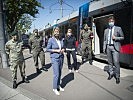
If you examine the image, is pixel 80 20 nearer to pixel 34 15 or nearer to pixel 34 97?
pixel 34 97

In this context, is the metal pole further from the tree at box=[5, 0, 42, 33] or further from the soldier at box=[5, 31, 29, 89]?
the tree at box=[5, 0, 42, 33]

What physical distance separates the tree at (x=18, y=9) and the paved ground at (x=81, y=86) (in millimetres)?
18816

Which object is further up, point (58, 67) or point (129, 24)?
point (129, 24)

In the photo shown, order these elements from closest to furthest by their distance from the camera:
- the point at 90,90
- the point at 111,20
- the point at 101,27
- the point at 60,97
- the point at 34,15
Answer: the point at 60,97
the point at 90,90
the point at 111,20
the point at 101,27
the point at 34,15

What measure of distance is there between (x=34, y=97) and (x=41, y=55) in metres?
3.75

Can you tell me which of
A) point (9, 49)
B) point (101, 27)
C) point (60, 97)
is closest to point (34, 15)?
point (101, 27)

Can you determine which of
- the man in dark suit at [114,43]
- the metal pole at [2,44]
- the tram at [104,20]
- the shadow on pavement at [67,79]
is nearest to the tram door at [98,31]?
the tram at [104,20]

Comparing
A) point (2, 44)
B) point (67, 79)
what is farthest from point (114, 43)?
point (2, 44)

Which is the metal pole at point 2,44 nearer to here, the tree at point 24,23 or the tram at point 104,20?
the tram at point 104,20

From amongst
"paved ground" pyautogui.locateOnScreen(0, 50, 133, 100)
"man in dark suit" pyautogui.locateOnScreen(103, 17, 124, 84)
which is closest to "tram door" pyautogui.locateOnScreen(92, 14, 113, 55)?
"paved ground" pyautogui.locateOnScreen(0, 50, 133, 100)

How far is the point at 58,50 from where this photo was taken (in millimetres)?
6633

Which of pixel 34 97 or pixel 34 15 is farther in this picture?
pixel 34 15

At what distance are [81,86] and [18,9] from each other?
73.0ft

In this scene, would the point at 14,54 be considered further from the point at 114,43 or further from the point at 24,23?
the point at 24,23
